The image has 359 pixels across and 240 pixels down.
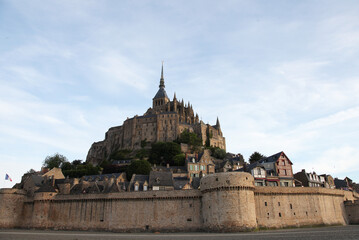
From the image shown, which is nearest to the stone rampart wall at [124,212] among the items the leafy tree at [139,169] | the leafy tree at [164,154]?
the leafy tree at [139,169]

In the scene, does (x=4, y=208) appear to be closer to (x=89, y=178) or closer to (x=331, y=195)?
(x=89, y=178)

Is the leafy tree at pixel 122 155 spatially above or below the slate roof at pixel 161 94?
below

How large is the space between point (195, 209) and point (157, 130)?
63.0 metres

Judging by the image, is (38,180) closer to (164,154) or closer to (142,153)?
(164,154)

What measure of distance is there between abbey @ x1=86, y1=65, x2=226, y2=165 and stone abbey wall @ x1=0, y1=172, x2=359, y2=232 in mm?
52155

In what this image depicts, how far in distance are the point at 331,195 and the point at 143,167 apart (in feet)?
122

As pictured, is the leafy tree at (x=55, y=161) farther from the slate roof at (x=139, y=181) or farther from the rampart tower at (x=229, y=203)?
the rampart tower at (x=229, y=203)

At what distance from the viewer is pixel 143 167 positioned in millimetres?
65688

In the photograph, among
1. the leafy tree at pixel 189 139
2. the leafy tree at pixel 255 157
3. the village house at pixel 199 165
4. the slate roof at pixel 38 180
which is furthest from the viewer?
the leafy tree at pixel 189 139

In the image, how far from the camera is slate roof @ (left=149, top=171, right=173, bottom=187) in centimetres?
4741

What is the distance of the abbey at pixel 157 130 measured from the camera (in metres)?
100

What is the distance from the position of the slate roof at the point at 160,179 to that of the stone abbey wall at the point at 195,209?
708 cm

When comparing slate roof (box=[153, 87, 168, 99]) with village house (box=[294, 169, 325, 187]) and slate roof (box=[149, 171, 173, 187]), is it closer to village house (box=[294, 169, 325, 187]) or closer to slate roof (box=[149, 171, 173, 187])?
slate roof (box=[149, 171, 173, 187])

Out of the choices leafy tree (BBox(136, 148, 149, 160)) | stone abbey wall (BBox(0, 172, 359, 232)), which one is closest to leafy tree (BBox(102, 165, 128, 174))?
leafy tree (BBox(136, 148, 149, 160))
